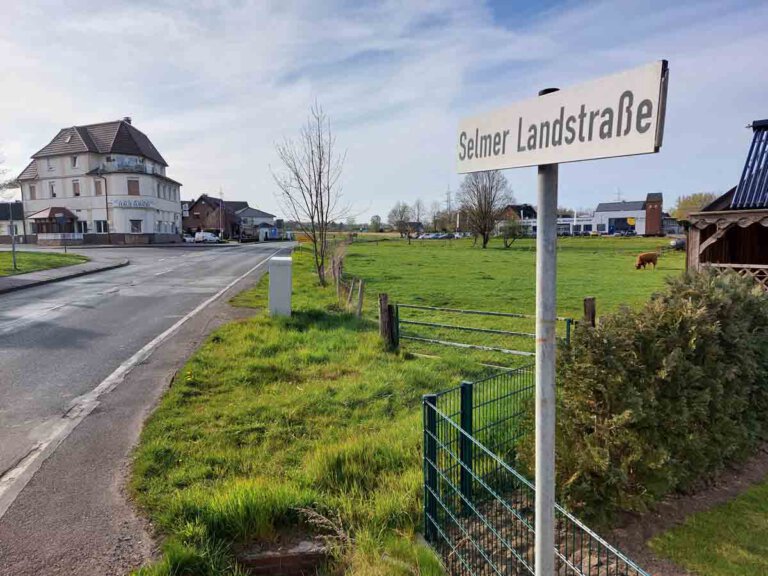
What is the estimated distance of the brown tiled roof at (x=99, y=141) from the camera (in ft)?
185

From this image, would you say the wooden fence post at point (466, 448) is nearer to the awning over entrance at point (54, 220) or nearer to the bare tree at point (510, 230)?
the bare tree at point (510, 230)

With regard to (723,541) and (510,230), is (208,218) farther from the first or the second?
(723,541)

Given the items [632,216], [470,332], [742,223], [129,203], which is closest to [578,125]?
[470,332]

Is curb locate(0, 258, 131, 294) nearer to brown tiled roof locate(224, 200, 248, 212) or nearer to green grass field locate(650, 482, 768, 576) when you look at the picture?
green grass field locate(650, 482, 768, 576)

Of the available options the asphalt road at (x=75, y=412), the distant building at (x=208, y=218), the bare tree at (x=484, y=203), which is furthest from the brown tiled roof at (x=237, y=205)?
the asphalt road at (x=75, y=412)

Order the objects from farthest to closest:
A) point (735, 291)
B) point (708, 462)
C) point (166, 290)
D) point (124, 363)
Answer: point (166, 290) < point (124, 363) < point (735, 291) < point (708, 462)

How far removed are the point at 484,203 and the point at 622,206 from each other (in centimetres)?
6134

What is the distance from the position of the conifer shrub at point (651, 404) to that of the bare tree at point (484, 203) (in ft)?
198

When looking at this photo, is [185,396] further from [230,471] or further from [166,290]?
[166,290]

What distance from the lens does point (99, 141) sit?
189 feet

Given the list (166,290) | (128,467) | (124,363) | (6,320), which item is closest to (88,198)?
(166,290)

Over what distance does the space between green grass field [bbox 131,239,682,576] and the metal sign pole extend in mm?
1357

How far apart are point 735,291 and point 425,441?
10.7ft

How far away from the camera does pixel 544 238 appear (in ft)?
6.16
